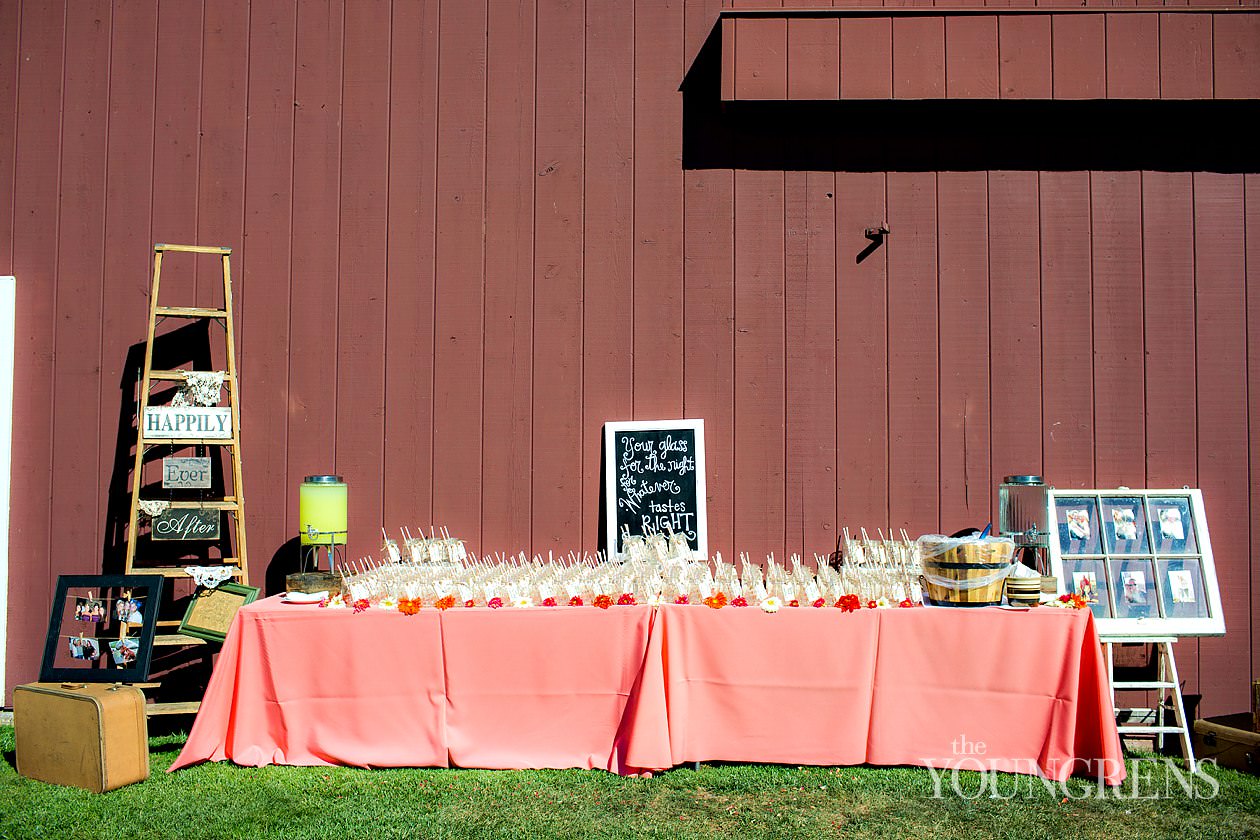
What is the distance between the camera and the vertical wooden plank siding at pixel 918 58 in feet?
14.6

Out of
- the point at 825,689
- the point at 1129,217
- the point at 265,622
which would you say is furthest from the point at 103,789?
the point at 1129,217

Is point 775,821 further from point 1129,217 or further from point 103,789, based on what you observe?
point 1129,217

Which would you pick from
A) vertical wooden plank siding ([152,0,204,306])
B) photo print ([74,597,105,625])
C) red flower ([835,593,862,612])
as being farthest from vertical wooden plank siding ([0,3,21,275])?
red flower ([835,593,862,612])

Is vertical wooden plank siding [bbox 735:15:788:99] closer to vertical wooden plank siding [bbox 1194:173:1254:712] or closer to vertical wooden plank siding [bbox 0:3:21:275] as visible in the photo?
vertical wooden plank siding [bbox 1194:173:1254:712]

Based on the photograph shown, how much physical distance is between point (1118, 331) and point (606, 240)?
254 centimetres

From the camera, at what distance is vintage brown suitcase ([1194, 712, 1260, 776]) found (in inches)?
151

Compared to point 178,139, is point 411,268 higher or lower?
lower

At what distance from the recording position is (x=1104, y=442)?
14.9 feet

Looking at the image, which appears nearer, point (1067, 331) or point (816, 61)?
point (816, 61)

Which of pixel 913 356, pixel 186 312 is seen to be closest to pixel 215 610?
pixel 186 312

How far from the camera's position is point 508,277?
4734 mm

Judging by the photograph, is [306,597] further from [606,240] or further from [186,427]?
[606,240]

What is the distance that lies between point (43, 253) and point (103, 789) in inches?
109

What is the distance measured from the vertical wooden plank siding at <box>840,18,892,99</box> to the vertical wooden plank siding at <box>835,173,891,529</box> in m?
0.42
